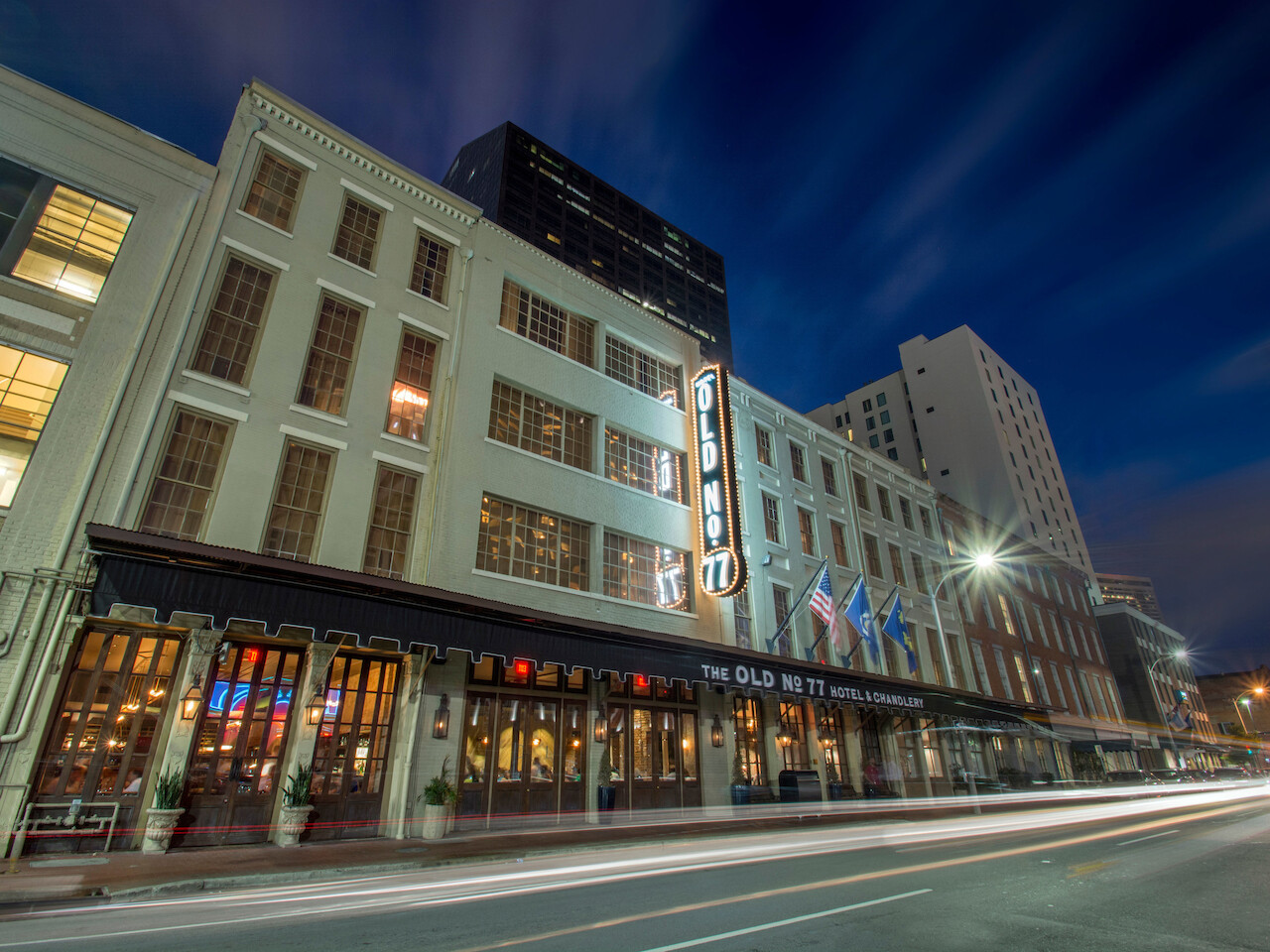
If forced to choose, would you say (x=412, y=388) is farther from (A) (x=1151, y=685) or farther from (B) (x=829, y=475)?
(A) (x=1151, y=685)

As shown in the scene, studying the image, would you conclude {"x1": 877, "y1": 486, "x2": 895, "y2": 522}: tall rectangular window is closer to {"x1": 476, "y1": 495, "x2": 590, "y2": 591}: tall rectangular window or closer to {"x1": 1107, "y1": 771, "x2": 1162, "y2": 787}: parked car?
{"x1": 476, "y1": 495, "x2": 590, "y2": 591}: tall rectangular window

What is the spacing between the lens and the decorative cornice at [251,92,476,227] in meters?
16.8

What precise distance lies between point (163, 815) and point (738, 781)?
1419cm

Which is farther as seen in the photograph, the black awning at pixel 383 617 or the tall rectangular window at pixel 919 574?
the tall rectangular window at pixel 919 574

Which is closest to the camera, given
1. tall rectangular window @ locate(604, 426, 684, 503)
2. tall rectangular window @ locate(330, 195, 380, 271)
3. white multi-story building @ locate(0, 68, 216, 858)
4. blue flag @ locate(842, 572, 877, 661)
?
white multi-story building @ locate(0, 68, 216, 858)

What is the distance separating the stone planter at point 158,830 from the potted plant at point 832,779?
18180 mm

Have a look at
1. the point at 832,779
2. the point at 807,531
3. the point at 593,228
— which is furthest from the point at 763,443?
the point at 593,228

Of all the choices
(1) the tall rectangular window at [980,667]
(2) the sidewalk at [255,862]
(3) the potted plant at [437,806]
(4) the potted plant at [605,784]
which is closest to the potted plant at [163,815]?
(2) the sidewalk at [255,862]

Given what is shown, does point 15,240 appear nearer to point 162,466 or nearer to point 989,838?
point 162,466

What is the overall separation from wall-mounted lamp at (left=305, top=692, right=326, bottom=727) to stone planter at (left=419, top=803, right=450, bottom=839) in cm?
282

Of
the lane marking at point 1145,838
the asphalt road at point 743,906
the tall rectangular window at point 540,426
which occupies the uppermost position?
the tall rectangular window at point 540,426

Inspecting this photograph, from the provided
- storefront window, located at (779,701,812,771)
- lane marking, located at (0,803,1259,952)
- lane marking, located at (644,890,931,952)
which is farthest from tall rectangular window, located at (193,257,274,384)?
storefront window, located at (779,701,812,771)

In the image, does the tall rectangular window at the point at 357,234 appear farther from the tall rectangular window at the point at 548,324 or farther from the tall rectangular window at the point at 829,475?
the tall rectangular window at the point at 829,475

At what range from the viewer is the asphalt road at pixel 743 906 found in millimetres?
5668
